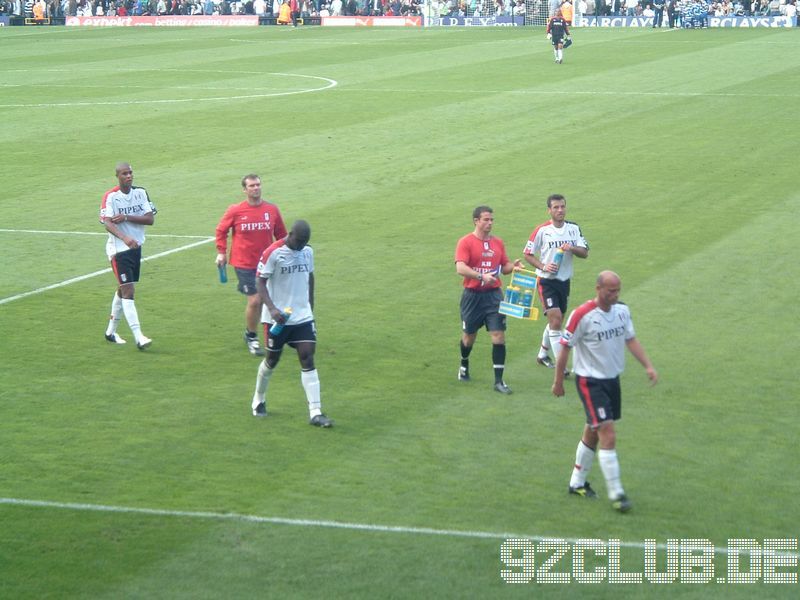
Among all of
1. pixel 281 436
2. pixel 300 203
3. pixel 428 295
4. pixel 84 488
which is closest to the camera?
pixel 84 488

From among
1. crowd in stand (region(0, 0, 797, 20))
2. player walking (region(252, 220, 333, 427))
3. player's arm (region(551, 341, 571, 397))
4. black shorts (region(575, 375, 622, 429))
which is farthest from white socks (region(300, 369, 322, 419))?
crowd in stand (region(0, 0, 797, 20))

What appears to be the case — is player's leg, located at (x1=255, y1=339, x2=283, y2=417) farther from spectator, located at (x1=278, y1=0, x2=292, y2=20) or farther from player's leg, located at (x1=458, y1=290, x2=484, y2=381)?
spectator, located at (x1=278, y1=0, x2=292, y2=20)

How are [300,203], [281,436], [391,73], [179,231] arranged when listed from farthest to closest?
[391,73] < [300,203] < [179,231] < [281,436]

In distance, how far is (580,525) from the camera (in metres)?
11.0

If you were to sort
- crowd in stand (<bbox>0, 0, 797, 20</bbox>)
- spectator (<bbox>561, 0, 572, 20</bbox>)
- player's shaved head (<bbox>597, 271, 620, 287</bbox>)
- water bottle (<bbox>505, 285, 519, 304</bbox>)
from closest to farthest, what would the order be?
1. player's shaved head (<bbox>597, 271, 620, 287</bbox>)
2. water bottle (<bbox>505, 285, 519, 304</bbox>)
3. spectator (<bbox>561, 0, 572, 20</bbox>)
4. crowd in stand (<bbox>0, 0, 797, 20</bbox>)

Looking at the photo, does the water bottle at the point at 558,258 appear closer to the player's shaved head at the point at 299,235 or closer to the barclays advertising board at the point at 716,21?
the player's shaved head at the point at 299,235

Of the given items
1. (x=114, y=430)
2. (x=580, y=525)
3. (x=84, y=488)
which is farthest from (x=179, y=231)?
(x=580, y=525)

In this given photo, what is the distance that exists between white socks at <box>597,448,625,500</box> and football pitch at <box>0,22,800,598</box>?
8.7 inches

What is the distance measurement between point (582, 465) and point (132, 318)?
7.25 metres

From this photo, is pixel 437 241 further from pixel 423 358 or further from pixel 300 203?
pixel 423 358

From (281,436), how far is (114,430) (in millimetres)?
1762

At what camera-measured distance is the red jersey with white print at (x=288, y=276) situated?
1343 cm

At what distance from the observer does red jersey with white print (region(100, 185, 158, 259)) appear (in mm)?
16609

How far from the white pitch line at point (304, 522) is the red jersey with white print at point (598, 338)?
1549 mm
